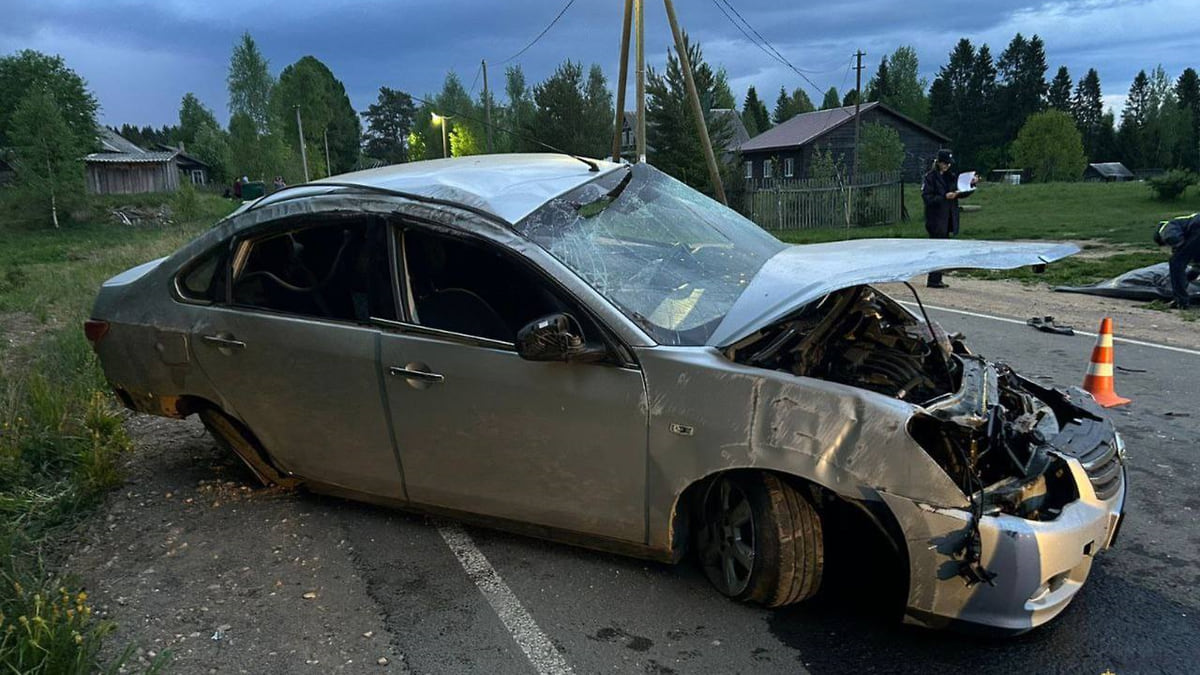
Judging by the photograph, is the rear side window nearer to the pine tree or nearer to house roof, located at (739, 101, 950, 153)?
house roof, located at (739, 101, 950, 153)

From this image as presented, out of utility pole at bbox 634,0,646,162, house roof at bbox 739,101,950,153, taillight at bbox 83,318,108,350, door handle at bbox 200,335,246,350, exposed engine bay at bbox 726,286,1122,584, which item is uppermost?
house roof at bbox 739,101,950,153

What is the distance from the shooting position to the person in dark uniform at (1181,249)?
31.1 feet

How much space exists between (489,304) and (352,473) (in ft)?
3.67

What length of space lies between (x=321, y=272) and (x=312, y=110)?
8534 centimetres

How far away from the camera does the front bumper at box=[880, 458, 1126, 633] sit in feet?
8.69

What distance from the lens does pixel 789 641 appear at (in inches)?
118

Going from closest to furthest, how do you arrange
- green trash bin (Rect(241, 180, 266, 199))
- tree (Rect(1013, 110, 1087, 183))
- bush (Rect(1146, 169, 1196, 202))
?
bush (Rect(1146, 169, 1196, 202)), green trash bin (Rect(241, 180, 266, 199)), tree (Rect(1013, 110, 1087, 183))

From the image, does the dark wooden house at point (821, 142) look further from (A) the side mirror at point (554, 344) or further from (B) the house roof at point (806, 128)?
(A) the side mirror at point (554, 344)

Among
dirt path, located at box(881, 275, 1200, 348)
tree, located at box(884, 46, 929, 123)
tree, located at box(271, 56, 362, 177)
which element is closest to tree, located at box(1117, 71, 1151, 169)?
tree, located at box(884, 46, 929, 123)

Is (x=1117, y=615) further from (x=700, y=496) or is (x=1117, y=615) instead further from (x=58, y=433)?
(x=58, y=433)

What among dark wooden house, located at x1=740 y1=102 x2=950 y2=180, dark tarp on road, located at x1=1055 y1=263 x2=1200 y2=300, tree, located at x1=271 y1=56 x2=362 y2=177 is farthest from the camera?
tree, located at x1=271 y1=56 x2=362 y2=177

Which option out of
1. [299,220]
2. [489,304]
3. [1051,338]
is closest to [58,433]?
[299,220]

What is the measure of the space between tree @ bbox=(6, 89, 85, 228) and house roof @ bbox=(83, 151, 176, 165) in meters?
17.6

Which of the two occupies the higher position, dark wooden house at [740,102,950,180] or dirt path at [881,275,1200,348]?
dark wooden house at [740,102,950,180]
